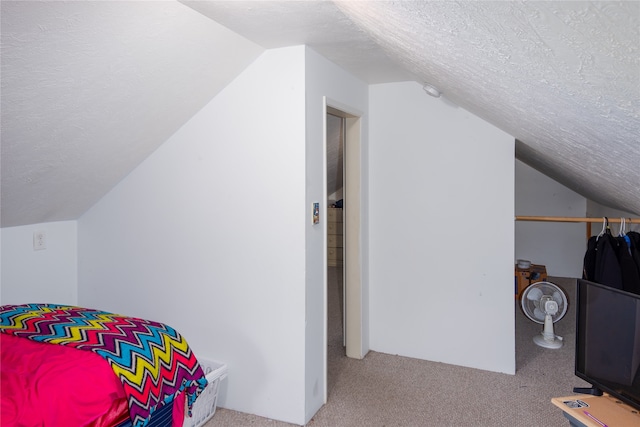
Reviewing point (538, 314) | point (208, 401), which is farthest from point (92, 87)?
point (538, 314)

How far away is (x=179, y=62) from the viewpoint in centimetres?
231

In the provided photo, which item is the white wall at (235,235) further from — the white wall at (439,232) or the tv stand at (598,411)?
the tv stand at (598,411)

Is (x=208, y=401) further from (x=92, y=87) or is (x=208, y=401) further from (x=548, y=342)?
(x=548, y=342)

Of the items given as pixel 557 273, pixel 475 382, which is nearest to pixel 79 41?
pixel 475 382

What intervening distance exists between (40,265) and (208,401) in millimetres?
1444

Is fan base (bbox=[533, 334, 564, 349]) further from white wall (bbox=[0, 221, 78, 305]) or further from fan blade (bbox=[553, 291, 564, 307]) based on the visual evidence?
white wall (bbox=[0, 221, 78, 305])

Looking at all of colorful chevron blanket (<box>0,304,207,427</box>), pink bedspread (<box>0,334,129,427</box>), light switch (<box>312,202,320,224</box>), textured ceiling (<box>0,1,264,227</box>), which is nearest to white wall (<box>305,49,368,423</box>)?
light switch (<box>312,202,320,224</box>)

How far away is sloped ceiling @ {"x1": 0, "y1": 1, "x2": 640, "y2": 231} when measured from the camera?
3.21 ft

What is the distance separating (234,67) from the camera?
263cm

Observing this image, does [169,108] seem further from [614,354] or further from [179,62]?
[614,354]

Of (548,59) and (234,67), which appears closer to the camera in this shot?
(548,59)

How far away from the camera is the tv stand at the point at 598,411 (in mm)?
1543

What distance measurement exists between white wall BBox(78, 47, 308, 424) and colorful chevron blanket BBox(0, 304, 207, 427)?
1.85 ft

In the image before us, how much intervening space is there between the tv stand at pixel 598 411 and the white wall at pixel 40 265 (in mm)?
2990
